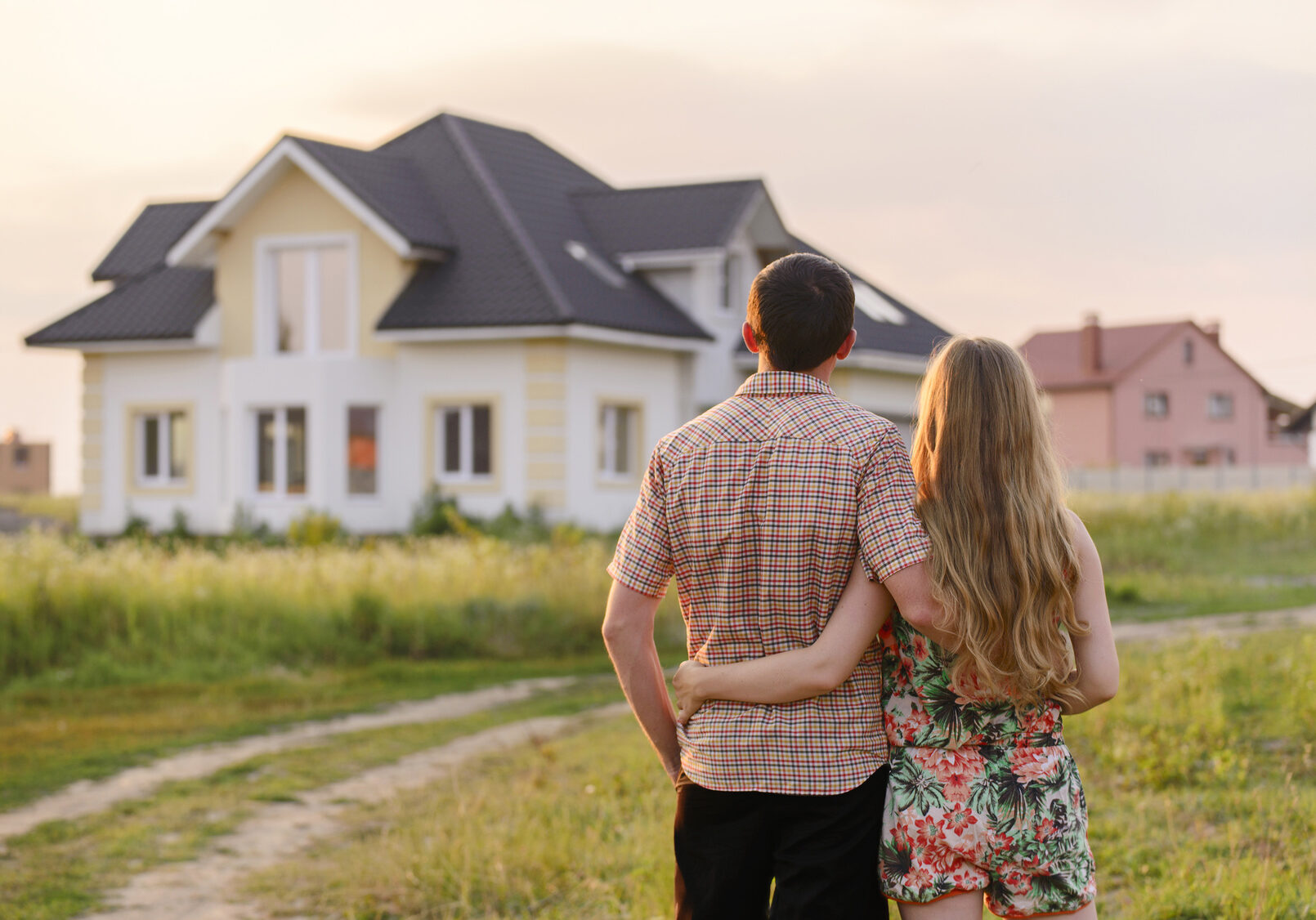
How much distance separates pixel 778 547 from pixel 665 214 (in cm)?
2291

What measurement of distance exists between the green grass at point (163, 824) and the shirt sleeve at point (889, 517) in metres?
4.53

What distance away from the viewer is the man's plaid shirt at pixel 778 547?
302 centimetres

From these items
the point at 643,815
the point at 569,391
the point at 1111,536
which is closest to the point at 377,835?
the point at 643,815

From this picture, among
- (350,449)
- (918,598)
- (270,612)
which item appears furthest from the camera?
(350,449)

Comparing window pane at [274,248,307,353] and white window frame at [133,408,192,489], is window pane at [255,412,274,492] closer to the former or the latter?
window pane at [274,248,307,353]

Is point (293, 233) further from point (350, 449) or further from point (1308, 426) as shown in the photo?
point (1308, 426)

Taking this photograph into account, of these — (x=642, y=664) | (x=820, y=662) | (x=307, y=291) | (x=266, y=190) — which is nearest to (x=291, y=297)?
(x=307, y=291)

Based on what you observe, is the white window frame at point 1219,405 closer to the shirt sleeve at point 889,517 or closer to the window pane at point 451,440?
the window pane at point 451,440

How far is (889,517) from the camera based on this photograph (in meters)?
2.99

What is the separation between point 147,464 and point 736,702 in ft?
82.3

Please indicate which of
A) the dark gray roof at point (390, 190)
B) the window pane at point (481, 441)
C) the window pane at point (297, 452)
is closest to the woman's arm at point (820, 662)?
the window pane at point (481, 441)

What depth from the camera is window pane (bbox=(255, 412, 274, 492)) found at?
24.2 m

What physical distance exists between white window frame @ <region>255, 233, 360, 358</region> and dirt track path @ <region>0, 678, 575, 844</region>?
12.8 metres

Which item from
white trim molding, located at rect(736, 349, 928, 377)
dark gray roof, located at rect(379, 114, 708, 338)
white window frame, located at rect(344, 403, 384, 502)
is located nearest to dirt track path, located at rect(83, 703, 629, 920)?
dark gray roof, located at rect(379, 114, 708, 338)
